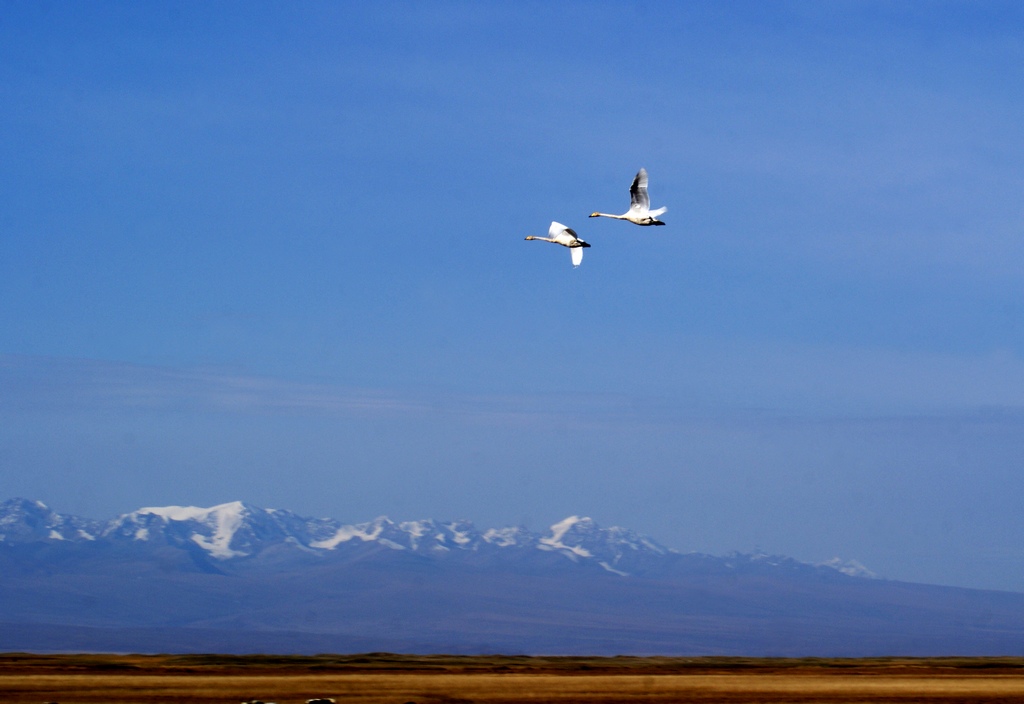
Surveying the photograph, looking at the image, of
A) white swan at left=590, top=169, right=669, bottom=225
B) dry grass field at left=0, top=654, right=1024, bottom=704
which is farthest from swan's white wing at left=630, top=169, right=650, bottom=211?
dry grass field at left=0, top=654, right=1024, bottom=704

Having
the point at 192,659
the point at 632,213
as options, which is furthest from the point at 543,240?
the point at 192,659

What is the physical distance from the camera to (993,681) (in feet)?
316

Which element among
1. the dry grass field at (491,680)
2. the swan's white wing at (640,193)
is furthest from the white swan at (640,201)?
the dry grass field at (491,680)

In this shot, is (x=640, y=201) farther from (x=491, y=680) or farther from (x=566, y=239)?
(x=491, y=680)

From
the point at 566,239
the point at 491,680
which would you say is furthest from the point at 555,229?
the point at 491,680

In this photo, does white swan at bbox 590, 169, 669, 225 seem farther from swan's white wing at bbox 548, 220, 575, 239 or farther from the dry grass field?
the dry grass field

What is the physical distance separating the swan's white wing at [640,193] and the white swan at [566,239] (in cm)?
399

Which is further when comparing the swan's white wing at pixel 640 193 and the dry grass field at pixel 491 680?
the dry grass field at pixel 491 680

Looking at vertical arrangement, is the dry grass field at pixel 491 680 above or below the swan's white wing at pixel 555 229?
below

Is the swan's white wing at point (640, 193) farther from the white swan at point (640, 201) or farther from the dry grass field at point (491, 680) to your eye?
the dry grass field at point (491, 680)

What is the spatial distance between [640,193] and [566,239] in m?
5.35

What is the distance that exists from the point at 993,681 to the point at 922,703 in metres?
16.0

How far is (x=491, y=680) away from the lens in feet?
301

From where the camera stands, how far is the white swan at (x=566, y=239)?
6488 centimetres
